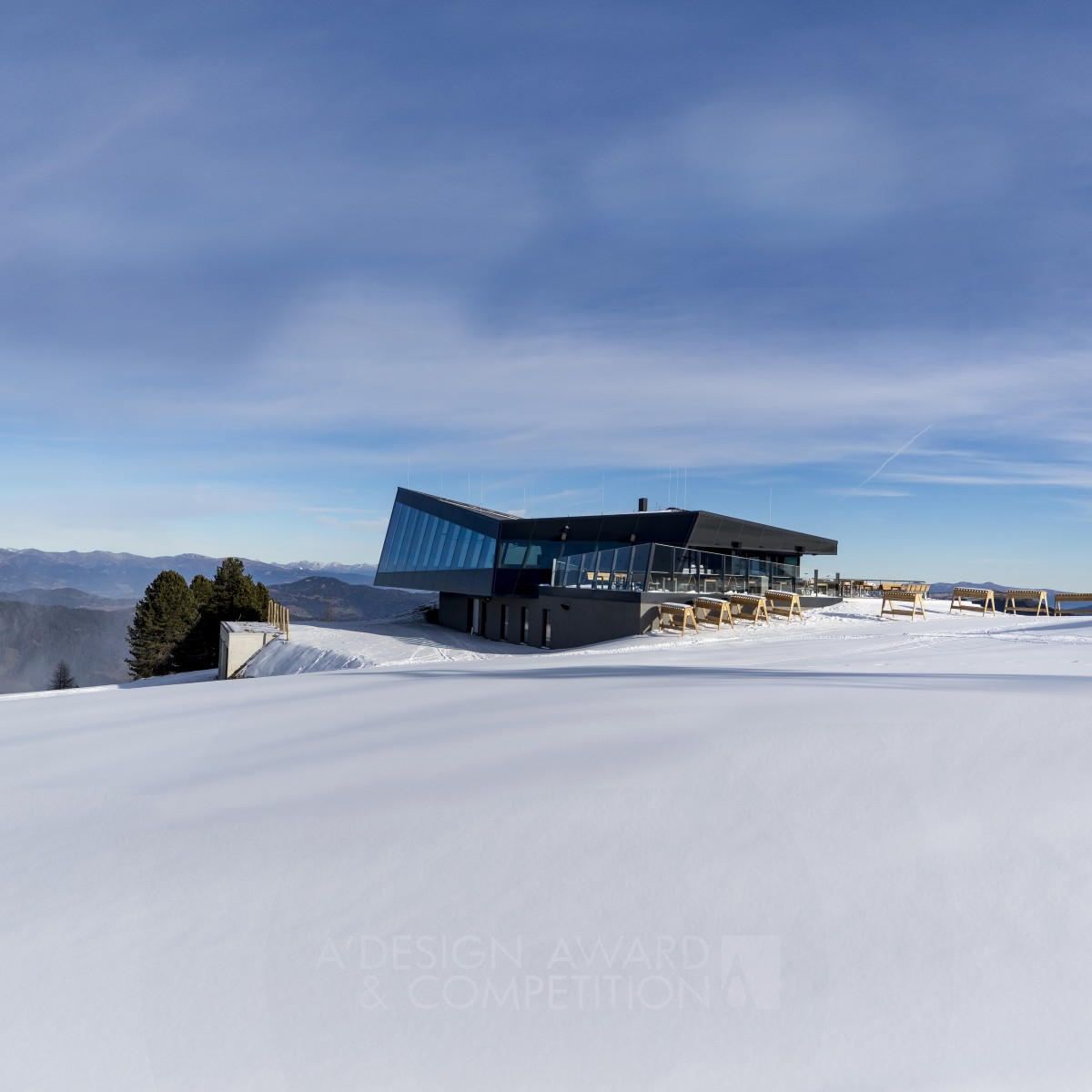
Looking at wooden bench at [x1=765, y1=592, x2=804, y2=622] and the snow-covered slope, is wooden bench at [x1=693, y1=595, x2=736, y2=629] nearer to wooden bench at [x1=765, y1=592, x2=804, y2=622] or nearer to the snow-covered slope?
wooden bench at [x1=765, y1=592, x2=804, y2=622]

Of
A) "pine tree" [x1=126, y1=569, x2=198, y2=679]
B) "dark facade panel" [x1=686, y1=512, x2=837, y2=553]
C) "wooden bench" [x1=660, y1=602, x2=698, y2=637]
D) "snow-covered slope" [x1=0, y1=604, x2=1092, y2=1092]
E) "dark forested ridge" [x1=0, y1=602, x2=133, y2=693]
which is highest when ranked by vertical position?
"dark facade panel" [x1=686, y1=512, x2=837, y2=553]

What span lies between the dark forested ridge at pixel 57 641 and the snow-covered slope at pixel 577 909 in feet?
456

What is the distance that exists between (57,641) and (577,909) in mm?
166705

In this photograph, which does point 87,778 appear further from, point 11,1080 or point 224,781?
point 11,1080

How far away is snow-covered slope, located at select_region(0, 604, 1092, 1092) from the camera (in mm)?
1900

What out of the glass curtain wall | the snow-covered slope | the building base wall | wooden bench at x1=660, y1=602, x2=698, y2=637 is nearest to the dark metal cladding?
the glass curtain wall

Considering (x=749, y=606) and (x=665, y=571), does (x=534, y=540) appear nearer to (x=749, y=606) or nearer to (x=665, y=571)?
(x=665, y=571)

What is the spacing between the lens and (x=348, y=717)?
471 centimetres

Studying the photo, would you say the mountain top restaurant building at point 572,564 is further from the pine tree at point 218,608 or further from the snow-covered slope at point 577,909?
the snow-covered slope at point 577,909

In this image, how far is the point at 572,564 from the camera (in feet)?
76.3

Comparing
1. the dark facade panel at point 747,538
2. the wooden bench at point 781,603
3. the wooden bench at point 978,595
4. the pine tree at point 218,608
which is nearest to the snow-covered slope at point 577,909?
the wooden bench at point 781,603

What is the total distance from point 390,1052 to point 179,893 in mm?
1011

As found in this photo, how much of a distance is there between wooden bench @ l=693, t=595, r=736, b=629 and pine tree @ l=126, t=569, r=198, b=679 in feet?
111

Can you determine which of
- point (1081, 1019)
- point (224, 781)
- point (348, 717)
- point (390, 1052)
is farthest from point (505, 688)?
point (1081, 1019)
